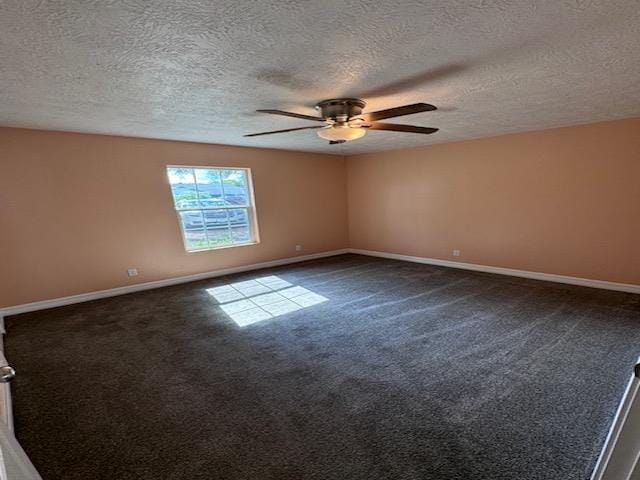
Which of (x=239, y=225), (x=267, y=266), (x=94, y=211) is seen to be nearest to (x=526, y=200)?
(x=267, y=266)

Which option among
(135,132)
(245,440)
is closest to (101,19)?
(245,440)

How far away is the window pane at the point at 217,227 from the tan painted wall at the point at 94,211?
179 millimetres

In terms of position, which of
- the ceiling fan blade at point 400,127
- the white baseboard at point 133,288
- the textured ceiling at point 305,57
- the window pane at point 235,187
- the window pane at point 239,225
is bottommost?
the white baseboard at point 133,288

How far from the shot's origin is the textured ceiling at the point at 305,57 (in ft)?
4.12

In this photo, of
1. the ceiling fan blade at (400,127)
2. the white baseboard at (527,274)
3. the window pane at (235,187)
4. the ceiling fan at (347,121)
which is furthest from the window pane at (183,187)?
the white baseboard at (527,274)

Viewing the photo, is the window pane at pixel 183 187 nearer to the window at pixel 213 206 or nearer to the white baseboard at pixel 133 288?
the window at pixel 213 206

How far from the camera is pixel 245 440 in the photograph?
1581 mm

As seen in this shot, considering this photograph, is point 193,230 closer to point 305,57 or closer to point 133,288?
point 133,288

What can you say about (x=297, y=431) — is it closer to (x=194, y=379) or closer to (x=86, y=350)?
(x=194, y=379)

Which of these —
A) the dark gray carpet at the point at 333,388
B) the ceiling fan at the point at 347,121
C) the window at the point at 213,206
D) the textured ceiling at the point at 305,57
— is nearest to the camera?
the textured ceiling at the point at 305,57

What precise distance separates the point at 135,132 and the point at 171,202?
1088 mm

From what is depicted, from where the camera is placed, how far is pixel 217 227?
4.82m

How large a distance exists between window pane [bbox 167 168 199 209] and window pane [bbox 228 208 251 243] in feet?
2.12

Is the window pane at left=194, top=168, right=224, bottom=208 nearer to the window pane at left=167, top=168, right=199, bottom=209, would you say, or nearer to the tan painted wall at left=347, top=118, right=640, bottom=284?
the window pane at left=167, top=168, right=199, bottom=209
